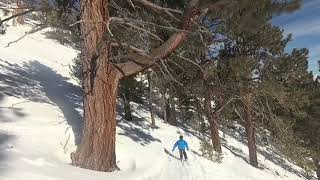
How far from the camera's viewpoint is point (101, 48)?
1091 cm

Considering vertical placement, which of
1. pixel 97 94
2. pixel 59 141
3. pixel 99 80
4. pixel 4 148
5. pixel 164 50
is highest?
pixel 164 50

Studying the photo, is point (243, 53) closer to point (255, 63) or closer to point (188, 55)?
point (255, 63)

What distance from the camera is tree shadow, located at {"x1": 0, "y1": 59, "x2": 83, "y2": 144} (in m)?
15.9

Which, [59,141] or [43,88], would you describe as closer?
[59,141]

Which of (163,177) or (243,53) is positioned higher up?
(243,53)

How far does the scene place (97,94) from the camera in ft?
35.7

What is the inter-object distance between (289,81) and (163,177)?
14.8 metres

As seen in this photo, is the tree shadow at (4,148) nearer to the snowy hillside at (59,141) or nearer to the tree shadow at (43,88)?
the snowy hillside at (59,141)

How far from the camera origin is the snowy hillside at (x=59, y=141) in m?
10.1

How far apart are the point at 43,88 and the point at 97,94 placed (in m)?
9.76

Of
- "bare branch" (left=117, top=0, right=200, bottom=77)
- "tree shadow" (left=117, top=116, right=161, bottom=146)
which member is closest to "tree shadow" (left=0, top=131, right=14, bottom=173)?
"bare branch" (left=117, top=0, right=200, bottom=77)

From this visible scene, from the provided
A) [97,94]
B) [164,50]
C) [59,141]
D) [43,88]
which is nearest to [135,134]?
[43,88]

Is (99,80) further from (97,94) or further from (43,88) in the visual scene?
(43,88)

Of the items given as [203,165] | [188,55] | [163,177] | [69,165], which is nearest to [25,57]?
[188,55]
